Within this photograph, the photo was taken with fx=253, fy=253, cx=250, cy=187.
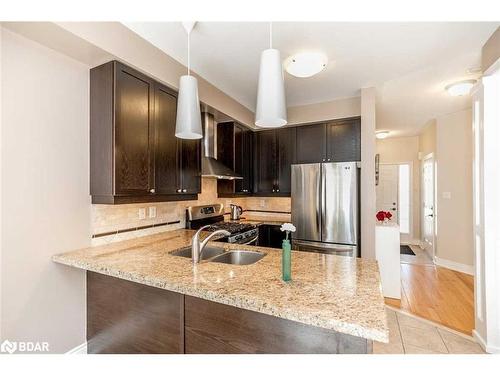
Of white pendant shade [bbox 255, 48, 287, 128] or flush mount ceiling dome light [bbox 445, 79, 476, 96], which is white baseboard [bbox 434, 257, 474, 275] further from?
white pendant shade [bbox 255, 48, 287, 128]

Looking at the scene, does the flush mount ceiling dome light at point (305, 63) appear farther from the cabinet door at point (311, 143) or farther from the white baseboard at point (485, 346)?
the white baseboard at point (485, 346)

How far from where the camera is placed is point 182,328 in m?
1.44

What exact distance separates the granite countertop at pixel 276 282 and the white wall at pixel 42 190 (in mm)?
206

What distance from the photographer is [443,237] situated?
4.54 m

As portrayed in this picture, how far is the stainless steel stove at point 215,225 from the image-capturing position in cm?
296

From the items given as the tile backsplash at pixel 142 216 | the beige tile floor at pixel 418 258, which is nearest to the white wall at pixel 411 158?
the beige tile floor at pixel 418 258

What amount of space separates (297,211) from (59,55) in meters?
2.93

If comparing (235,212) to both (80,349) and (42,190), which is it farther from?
(42,190)

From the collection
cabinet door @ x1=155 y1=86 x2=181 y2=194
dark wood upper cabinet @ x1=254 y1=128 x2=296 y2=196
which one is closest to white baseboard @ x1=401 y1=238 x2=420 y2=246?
dark wood upper cabinet @ x1=254 y1=128 x2=296 y2=196

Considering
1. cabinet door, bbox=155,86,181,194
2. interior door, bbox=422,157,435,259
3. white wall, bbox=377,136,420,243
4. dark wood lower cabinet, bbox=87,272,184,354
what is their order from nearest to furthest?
dark wood lower cabinet, bbox=87,272,184,354, cabinet door, bbox=155,86,181,194, interior door, bbox=422,157,435,259, white wall, bbox=377,136,420,243

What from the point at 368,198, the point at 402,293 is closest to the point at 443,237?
the point at 402,293

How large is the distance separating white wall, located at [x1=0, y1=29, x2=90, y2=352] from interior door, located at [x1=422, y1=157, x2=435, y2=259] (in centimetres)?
578

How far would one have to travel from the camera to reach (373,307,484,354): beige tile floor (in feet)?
7.13
